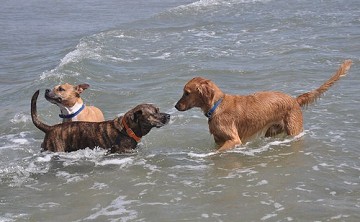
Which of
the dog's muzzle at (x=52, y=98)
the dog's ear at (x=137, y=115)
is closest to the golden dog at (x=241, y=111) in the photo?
the dog's ear at (x=137, y=115)

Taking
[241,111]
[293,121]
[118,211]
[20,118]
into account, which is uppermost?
[241,111]

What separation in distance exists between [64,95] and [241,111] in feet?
9.59

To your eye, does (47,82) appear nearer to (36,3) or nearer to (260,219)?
(260,219)

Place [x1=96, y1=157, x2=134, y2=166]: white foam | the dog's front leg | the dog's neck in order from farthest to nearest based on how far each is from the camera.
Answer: the dog's neck → the dog's front leg → [x1=96, y1=157, x2=134, y2=166]: white foam

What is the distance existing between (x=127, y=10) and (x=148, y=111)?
2115 cm

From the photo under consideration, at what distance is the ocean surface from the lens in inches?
269

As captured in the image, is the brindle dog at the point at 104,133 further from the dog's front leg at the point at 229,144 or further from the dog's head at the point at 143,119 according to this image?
the dog's front leg at the point at 229,144

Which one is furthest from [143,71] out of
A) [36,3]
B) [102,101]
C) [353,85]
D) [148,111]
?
[36,3]

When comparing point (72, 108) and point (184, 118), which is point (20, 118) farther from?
point (184, 118)

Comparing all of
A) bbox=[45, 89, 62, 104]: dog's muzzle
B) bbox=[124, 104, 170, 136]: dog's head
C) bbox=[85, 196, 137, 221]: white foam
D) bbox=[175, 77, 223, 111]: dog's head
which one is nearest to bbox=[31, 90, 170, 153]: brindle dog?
Answer: bbox=[124, 104, 170, 136]: dog's head

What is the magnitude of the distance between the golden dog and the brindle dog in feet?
1.95

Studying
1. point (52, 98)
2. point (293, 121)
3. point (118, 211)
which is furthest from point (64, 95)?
point (293, 121)

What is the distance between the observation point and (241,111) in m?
8.80

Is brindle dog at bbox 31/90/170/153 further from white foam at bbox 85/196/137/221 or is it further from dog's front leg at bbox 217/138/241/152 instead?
white foam at bbox 85/196/137/221
